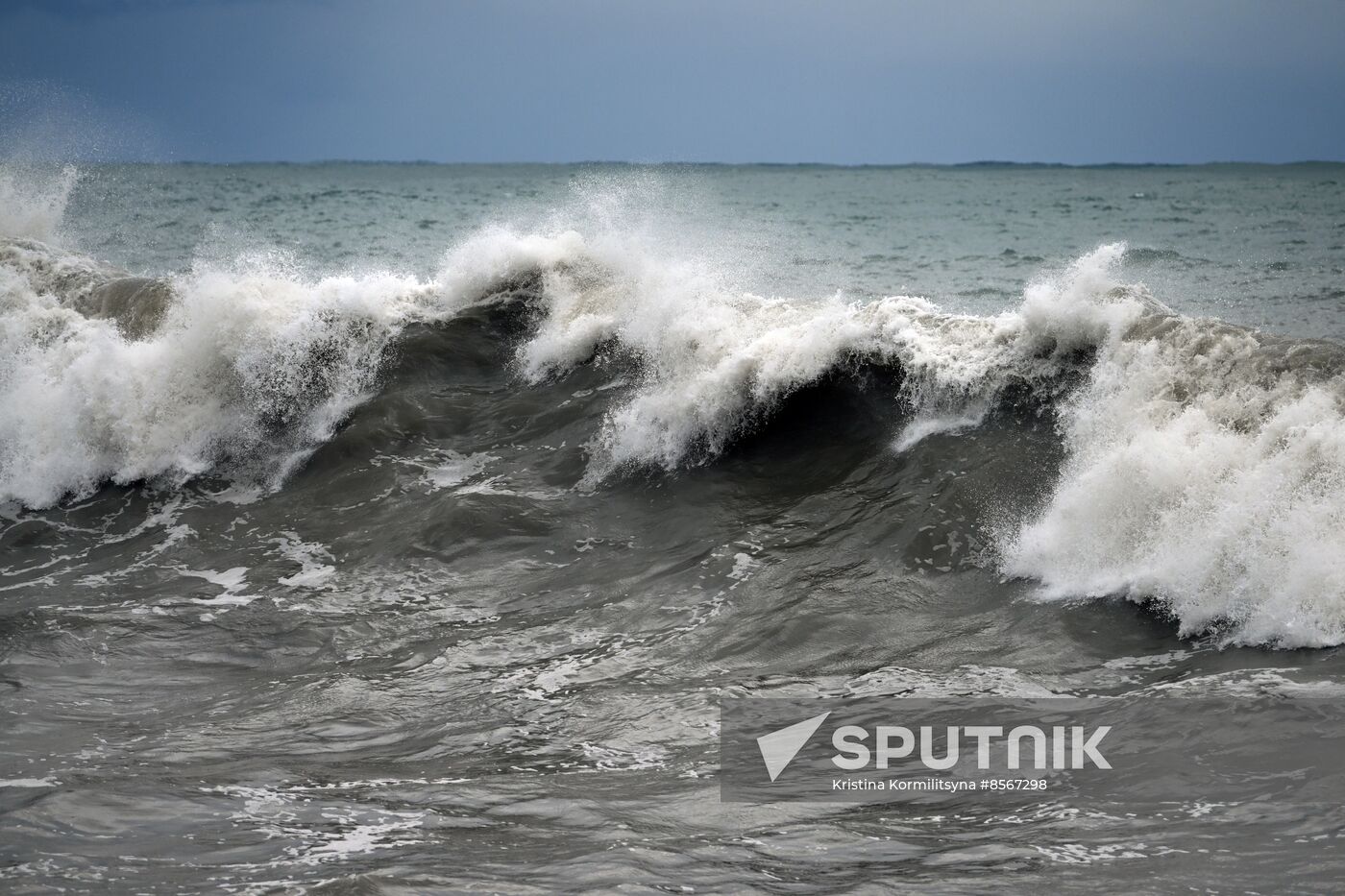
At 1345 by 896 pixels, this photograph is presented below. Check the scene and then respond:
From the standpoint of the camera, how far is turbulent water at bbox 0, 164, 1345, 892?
455 cm

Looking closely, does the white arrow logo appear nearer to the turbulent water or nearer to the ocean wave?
the turbulent water

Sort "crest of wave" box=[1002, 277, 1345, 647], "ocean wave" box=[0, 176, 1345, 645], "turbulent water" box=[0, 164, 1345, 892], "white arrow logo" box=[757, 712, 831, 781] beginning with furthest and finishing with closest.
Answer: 1. "ocean wave" box=[0, 176, 1345, 645]
2. "crest of wave" box=[1002, 277, 1345, 647]
3. "white arrow logo" box=[757, 712, 831, 781]
4. "turbulent water" box=[0, 164, 1345, 892]

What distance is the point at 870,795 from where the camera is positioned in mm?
4824

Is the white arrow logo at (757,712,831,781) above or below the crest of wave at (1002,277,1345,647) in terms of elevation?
below

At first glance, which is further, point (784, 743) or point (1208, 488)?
point (1208, 488)

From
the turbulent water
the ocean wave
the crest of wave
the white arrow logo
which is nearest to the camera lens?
Answer: the turbulent water

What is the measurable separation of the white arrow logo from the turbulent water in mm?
288

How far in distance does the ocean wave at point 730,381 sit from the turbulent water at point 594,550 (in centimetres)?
3

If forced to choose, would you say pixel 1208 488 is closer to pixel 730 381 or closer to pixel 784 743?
pixel 784 743

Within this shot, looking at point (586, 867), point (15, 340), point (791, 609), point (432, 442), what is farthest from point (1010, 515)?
point (15, 340)

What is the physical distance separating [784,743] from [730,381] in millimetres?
4027

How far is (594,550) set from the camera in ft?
26.1

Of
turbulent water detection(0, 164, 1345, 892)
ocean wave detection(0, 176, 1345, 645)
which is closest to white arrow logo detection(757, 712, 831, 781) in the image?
turbulent water detection(0, 164, 1345, 892)

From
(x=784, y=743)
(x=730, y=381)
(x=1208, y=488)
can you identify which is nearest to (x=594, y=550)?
(x=730, y=381)
